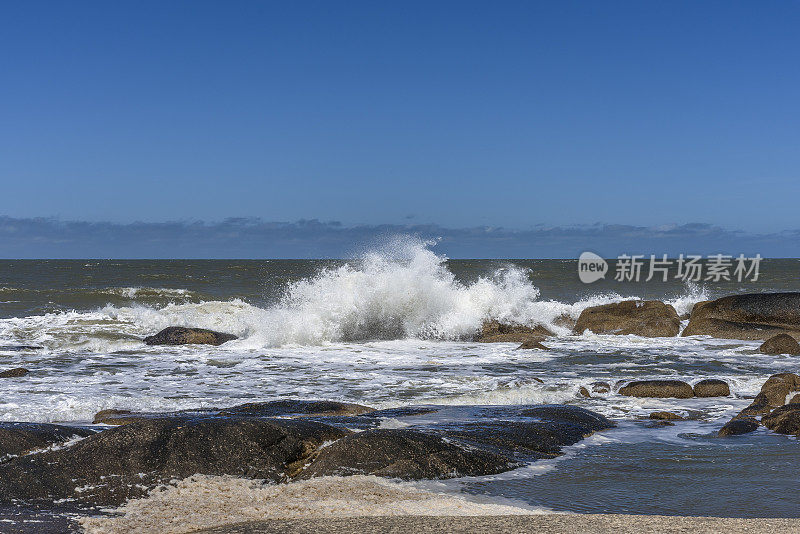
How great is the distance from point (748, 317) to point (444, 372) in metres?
8.19

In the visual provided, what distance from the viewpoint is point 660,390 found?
822 cm

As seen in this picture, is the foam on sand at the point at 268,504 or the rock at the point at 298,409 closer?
the foam on sand at the point at 268,504

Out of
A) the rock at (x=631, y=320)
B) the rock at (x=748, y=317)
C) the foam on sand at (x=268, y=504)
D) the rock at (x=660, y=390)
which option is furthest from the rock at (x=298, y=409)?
the rock at (x=748, y=317)

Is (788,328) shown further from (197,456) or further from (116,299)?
(116,299)

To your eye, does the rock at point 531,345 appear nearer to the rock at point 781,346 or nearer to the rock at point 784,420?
the rock at point 781,346

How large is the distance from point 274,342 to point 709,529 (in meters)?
11.5

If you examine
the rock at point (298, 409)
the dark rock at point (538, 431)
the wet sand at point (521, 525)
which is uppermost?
the wet sand at point (521, 525)

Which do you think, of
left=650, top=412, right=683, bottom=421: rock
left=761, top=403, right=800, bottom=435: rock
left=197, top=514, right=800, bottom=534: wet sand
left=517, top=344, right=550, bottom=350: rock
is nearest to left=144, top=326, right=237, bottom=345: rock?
left=517, top=344, right=550, bottom=350: rock

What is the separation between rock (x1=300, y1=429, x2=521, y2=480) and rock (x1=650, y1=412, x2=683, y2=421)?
8.25ft

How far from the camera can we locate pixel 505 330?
1577 cm

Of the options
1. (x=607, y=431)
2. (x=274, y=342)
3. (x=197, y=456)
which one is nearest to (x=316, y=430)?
(x=197, y=456)

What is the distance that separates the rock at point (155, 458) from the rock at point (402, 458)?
10.8 inches

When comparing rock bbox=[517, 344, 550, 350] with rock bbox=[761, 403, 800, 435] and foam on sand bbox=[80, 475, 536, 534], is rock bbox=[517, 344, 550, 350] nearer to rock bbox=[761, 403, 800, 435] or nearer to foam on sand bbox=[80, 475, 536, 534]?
rock bbox=[761, 403, 800, 435]

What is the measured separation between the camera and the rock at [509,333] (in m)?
14.8
